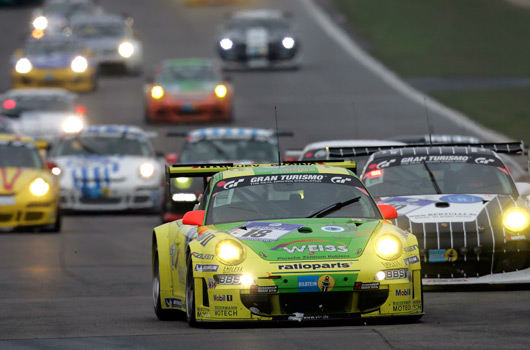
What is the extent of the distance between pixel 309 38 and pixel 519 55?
23.5 feet

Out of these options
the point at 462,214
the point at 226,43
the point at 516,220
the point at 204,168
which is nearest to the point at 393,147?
the point at 462,214

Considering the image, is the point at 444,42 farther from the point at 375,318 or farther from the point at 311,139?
the point at 375,318

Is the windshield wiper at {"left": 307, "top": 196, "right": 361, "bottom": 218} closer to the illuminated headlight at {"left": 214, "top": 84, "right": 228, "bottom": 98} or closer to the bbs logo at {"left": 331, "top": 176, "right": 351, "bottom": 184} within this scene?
the bbs logo at {"left": 331, "top": 176, "right": 351, "bottom": 184}

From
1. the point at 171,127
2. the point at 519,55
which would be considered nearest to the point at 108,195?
the point at 171,127

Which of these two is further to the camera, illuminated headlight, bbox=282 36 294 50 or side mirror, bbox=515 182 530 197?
illuminated headlight, bbox=282 36 294 50

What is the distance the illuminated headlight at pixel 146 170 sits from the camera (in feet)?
81.1

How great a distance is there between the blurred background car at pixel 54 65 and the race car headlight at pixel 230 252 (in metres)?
28.1

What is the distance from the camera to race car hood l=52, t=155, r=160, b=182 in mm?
24469

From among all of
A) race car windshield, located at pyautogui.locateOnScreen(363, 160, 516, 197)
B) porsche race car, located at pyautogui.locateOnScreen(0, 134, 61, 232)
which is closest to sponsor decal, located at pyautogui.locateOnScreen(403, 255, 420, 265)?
race car windshield, located at pyautogui.locateOnScreen(363, 160, 516, 197)

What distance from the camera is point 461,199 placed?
45.8ft

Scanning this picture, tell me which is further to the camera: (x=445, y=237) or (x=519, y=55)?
(x=519, y=55)

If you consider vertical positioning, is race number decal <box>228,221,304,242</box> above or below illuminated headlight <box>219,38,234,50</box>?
below

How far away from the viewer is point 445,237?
1348 centimetres

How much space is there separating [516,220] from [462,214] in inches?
18.3
